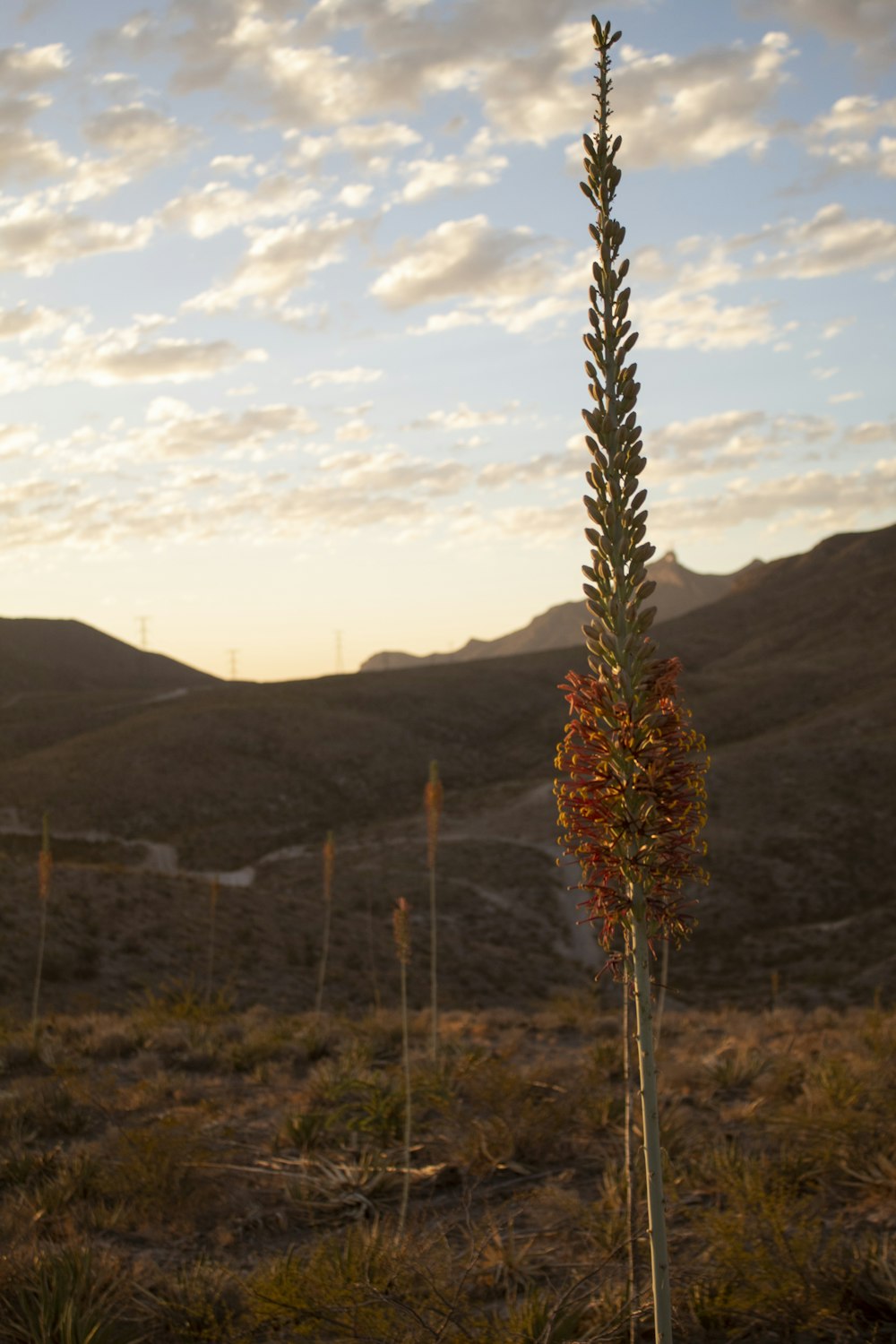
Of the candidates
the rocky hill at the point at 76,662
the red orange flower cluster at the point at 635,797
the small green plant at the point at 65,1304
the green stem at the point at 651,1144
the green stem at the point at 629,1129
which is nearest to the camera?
the green stem at the point at 651,1144

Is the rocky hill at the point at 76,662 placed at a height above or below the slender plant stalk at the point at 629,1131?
above

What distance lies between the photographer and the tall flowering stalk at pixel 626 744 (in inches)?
139

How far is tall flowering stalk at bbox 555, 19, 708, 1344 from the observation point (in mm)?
3520

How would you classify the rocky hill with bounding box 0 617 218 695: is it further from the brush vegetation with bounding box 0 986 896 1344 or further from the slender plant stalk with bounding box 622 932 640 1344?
Result: the slender plant stalk with bounding box 622 932 640 1344

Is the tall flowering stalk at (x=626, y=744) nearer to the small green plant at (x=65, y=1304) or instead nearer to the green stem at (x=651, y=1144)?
the green stem at (x=651, y=1144)

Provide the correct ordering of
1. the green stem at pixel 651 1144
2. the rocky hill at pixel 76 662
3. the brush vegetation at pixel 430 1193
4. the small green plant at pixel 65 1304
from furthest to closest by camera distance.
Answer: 1. the rocky hill at pixel 76 662
2. the brush vegetation at pixel 430 1193
3. the small green plant at pixel 65 1304
4. the green stem at pixel 651 1144

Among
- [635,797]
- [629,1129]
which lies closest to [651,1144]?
[629,1129]

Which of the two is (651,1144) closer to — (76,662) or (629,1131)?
(629,1131)

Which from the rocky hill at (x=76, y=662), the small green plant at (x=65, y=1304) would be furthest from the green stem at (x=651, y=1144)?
the rocky hill at (x=76, y=662)

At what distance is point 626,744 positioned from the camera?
3525 mm

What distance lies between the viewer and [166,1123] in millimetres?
8250

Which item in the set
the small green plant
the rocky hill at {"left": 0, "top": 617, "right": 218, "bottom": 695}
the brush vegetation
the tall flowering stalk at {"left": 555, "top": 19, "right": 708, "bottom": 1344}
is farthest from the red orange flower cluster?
the rocky hill at {"left": 0, "top": 617, "right": 218, "bottom": 695}

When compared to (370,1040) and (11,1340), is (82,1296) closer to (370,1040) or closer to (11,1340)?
(11,1340)

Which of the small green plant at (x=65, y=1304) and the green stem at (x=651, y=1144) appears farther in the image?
the small green plant at (x=65, y=1304)
